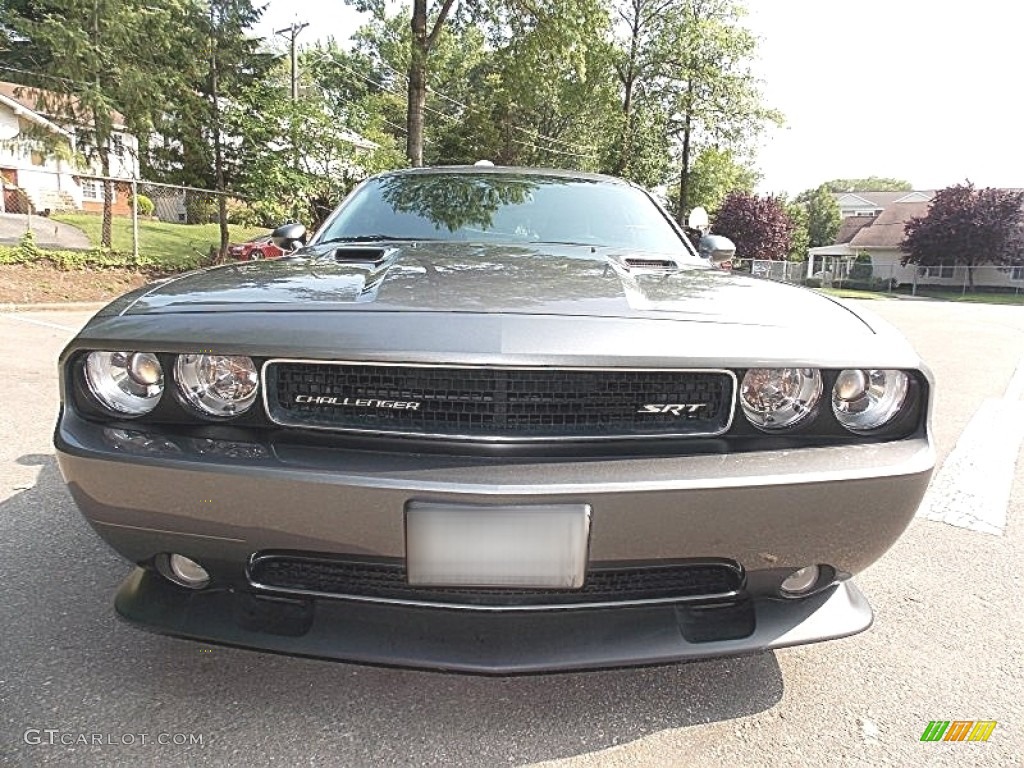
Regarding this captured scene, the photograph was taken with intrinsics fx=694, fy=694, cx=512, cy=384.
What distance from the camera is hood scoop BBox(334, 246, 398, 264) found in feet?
7.40

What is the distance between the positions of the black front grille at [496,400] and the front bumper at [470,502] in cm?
9

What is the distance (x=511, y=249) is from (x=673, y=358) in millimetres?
1090

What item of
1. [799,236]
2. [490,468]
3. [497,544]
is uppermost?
[799,236]

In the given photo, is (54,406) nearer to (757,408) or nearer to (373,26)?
(757,408)

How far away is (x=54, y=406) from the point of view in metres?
4.32

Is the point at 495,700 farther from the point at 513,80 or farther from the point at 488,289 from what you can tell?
the point at 513,80

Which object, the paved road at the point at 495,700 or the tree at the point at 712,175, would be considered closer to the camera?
the paved road at the point at 495,700

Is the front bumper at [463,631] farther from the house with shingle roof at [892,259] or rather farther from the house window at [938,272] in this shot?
the house window at [938,272]

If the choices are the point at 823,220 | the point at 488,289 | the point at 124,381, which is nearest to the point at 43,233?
the point at 124,381

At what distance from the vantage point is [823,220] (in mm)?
64188

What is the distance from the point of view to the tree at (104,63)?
13586mm

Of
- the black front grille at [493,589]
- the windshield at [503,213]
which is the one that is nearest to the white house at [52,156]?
the windshield at [503,213]

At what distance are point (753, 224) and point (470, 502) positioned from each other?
140 ft

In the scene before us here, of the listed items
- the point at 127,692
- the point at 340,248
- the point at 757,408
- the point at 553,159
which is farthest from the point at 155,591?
the point at 553,159
